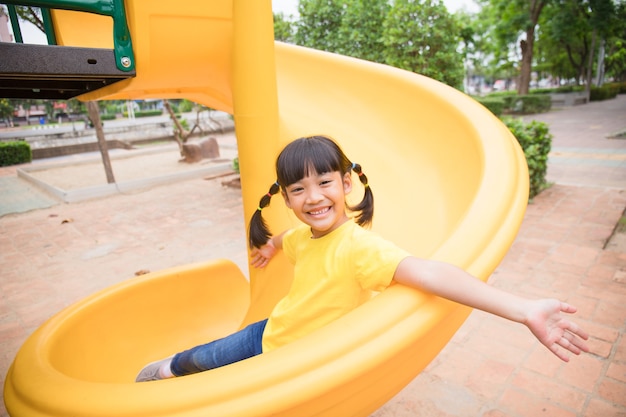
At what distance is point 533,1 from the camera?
16812mm

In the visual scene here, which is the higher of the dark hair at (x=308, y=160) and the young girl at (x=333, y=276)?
the dark hair at (x=308, y=160)

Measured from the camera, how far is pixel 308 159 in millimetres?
1205

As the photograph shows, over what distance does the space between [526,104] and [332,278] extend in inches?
735

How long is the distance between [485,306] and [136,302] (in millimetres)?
1670

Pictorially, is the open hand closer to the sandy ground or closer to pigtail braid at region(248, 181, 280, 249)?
pigtail braid at region(248, 181, 280, 249)

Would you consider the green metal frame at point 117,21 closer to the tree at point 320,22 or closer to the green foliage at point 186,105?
the tree at point 320,22

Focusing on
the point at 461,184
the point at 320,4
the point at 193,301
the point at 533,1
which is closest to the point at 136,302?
the point at 193,301

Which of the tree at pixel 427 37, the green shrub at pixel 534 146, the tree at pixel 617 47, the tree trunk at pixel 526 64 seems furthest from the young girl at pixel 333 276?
the tree at pixel 617 47

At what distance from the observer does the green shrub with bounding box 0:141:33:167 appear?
36.8 ft

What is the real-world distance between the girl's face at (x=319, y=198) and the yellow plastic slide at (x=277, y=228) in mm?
308

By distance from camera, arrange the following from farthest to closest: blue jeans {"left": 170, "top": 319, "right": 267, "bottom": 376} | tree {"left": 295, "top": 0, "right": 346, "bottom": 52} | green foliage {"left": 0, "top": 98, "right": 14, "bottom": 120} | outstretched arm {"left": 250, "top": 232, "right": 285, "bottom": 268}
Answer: green foliage {"left": 0, "top": 98, "right": 14, "bottom": 120} → tree {"left": 295, "top": 0, "right": 346, "bottom": 52} → outstretched arm {"left": 250, "top": 232, "right": 285, "bottom": 268} → blue jeans {"left": 170, "top": 319, "right": 267, "bottom": 376}

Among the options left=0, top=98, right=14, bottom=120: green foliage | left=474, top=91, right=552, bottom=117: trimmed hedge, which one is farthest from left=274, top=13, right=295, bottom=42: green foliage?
left=0, top=98, right=14, bottom=120: green foliage

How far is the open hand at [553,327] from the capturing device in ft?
3.09

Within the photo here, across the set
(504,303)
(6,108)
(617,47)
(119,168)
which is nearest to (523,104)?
(119,168)
